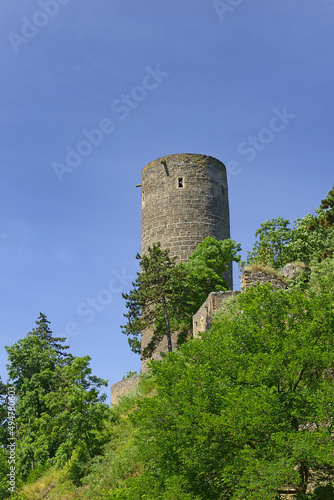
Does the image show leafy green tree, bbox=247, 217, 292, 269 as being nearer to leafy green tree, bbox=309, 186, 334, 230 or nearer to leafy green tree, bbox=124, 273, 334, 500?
leafy green tree, bbox=309, 186, 334, 230

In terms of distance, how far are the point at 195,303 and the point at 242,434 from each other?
18389mm

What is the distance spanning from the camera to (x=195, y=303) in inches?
1189

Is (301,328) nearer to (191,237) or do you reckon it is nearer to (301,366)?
(301,366)

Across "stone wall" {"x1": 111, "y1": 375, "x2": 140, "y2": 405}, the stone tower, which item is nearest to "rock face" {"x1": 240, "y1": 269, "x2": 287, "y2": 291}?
"stone wall" {"x1": 111, "y1": 375, "x2": 140, "y2": 405}

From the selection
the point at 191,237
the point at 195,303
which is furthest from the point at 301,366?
the point at 191,237

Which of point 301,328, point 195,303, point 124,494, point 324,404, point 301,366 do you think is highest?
point 195,303

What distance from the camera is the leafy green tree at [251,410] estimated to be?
37.4 ft

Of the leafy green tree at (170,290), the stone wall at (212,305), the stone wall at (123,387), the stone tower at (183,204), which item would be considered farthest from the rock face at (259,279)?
the stone tower at (183,204)

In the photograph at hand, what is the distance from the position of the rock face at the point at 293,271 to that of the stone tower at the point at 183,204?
416 inches

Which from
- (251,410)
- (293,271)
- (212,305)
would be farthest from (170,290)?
(251,410)

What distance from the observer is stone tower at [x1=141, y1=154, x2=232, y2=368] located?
34.3m

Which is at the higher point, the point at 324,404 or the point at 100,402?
the point at 100,402

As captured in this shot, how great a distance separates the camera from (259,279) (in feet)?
72.3

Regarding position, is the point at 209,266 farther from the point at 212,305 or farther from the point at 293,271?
the point at 293,271
